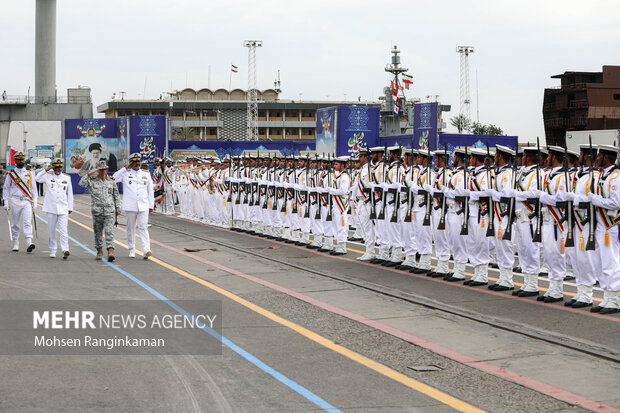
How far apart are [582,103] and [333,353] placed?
66.2 m

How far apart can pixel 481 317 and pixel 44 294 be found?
5676 mm

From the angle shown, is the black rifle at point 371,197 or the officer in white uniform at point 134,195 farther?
the officer in white uniform at point 134,195

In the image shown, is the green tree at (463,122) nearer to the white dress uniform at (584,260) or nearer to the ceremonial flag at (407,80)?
the ceremonial flag at (407,80)

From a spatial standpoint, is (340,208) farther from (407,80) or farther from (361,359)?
(407,80)

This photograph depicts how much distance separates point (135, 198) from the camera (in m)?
16.1

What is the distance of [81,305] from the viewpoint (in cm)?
1026

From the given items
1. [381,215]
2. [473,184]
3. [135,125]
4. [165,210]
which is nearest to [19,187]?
[381,215]

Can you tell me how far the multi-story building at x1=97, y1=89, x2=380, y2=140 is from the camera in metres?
118

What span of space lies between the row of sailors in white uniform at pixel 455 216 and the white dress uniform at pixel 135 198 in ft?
12.8

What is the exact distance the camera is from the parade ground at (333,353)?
6.34 metres

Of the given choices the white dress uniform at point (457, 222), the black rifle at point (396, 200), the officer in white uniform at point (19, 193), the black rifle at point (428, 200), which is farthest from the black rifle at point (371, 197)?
the officer in white uniform at point (19, 193)

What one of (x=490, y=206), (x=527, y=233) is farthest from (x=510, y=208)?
(x=527, y=233)

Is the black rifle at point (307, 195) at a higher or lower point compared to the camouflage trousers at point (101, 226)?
higher

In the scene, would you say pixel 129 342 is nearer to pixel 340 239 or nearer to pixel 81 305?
pixel 81 305
